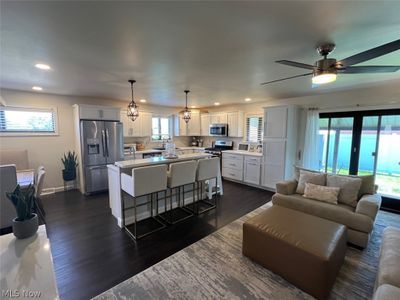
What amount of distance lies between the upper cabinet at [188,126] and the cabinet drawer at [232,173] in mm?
2024

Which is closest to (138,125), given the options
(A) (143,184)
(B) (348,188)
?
(A) (143,184)

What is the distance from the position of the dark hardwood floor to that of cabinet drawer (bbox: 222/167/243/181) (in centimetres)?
145

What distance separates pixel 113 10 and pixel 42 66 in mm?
2024

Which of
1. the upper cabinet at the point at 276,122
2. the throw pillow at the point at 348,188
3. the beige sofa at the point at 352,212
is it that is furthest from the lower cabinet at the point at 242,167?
the throw pillow at the point at 348,188

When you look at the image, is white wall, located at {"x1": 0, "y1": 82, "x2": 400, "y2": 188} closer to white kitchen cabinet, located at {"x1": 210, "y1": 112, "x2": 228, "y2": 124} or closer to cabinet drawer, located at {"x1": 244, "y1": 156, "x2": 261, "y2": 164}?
cabinet drawer, located at {"x1": 244, "y1": 156, "x2": 261, "y2": 164}

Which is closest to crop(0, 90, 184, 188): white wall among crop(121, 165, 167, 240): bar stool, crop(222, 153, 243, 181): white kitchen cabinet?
crop(121, 165, 167, 240): bar stool

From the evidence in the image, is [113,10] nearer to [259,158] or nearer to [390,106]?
[259,158]

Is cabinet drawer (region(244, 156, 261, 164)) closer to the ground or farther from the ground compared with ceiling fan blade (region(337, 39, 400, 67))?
closer to the ground

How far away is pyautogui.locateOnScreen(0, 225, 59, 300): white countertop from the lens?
38.8 inches

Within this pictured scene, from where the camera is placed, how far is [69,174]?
4695 millimetres

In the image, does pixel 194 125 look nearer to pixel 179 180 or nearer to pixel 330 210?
pixel 179 180

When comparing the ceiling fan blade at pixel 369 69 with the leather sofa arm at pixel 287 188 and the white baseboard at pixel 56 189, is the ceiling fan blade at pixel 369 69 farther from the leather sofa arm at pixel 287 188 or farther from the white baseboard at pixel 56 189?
the white baseboard at pixel 56 189

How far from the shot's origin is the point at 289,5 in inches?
55.6

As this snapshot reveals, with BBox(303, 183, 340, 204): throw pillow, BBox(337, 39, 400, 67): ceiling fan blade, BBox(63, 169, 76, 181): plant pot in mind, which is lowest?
BBox(63, 169, 76, 181): plant pot
